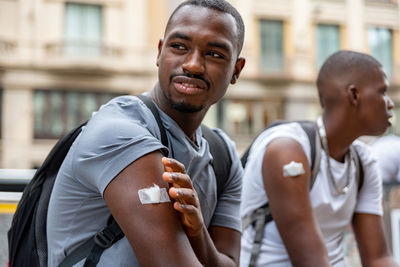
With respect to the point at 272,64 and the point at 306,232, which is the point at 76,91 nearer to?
the point at 272,64

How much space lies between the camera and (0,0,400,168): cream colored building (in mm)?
19672

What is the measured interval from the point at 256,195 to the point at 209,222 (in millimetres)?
677

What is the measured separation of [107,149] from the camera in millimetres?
1416

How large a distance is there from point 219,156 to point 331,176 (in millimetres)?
918

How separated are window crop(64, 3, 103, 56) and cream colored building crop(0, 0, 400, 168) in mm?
40

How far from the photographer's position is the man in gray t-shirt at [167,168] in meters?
1.39

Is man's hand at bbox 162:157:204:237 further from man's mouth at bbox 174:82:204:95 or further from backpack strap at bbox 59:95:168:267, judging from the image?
man's mouth at bbox 174:82:204:95

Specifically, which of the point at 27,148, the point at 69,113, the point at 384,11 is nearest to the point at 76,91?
the point at 69,113

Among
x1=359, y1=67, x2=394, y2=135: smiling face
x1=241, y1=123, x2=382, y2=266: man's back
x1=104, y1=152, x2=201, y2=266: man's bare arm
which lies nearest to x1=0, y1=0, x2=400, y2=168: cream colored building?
x1=241, y1=123, x2=382, y2=266: man's back

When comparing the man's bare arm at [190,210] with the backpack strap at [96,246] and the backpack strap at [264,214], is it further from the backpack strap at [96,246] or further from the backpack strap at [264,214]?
the backpack strap at [264,214]

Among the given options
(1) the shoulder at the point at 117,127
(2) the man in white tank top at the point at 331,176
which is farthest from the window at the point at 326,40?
(1) the shoulder at the point at 117,127

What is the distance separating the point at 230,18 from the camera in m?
1.76

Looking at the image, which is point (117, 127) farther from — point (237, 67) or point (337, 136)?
point (337, 136)

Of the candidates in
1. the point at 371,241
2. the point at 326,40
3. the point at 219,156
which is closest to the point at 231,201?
the point at 219,156
